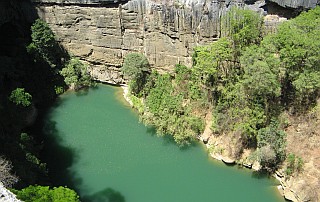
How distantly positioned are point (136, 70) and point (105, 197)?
25.3 ft

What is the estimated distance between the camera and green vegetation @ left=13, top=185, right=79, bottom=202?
15.8m

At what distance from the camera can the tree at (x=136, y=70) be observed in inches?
984

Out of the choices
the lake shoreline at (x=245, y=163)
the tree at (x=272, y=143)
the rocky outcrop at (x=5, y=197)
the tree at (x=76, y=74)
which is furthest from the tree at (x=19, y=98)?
the tree at (x=272, y=143)

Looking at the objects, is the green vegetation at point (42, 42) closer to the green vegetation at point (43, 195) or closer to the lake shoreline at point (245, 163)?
the lake shoreline at point (245, 163)

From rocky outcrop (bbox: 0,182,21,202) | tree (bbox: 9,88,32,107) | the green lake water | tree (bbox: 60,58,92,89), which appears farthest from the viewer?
tree (bbox: 60,58,92,89)

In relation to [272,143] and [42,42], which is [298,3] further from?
[42,42]

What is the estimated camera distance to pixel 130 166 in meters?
21.8

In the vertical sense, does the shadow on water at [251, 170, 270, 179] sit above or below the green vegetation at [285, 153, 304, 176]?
below

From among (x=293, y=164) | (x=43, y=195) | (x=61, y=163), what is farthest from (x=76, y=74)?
(x=293, y=164)

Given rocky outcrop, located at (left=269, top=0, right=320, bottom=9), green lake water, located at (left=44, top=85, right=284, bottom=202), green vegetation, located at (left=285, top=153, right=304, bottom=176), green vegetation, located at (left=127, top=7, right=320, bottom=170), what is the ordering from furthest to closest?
rocky outcrop, located at (left=269, top=0, right=320, bottom=9)
green lake water, located at (left=44, top=85, right=284, bottom=202)
green vegetation, located at (left=285, top=153, right=304, bottom=176)
green vegetation, located at (left=127, top=7, right=320, bottom=170)

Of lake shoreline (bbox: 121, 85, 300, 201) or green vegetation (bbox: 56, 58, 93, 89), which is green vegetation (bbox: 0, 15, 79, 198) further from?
lake shoreline (bbox: 121, 85, 300, 201)

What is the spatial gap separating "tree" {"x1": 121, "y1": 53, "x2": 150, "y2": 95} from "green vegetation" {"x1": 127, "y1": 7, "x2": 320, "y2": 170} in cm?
126

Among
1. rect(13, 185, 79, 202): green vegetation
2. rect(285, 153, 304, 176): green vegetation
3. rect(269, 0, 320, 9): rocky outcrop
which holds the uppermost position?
rect(269, 0, 320, 9): rocky outcrop

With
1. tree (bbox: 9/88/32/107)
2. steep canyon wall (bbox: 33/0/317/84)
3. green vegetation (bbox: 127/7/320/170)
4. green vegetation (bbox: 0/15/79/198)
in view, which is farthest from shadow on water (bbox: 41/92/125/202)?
steep canyon wall (bbox: 33/0/317/84)
